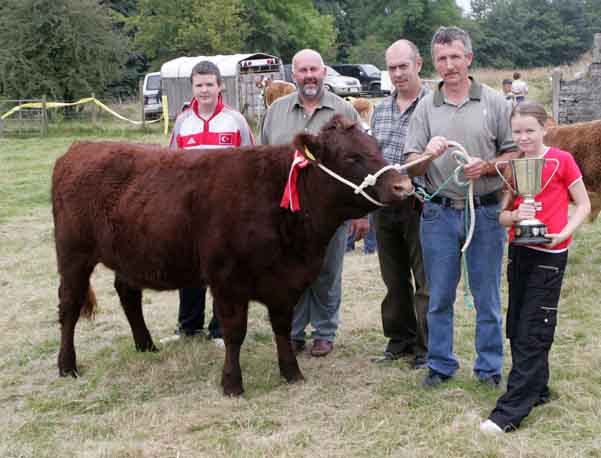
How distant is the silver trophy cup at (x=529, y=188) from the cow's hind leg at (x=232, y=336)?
1.92 meters

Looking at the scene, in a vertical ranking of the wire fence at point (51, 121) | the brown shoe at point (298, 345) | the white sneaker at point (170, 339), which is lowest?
the wire fence at point (51, 121)

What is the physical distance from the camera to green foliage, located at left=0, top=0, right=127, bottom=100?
1193 inches

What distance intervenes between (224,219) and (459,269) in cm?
151

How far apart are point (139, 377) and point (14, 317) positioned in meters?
2.23

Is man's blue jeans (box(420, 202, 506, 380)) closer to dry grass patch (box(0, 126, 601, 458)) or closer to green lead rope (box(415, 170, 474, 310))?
green lead rope (box(415, 170, 474, 310))

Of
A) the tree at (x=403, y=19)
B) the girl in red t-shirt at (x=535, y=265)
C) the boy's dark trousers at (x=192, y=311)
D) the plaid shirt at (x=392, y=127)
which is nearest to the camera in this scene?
the girl in red t-shirt at (x=535, y=265)

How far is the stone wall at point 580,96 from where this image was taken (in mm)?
14000

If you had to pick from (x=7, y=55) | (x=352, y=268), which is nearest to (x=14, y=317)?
(x=352, y=268)

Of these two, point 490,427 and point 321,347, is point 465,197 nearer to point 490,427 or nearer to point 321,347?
point 490,427

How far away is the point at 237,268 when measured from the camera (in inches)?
183

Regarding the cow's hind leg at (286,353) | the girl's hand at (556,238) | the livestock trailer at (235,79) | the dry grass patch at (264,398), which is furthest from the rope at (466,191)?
the livestock trailer at (235,79)

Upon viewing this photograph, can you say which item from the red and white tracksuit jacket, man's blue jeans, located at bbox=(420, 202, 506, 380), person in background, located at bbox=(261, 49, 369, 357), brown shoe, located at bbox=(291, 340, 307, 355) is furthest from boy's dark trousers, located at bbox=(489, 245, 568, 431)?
the red and white tracksuit jacket

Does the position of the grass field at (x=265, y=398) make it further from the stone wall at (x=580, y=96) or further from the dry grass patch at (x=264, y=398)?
the stone wall at (x=580, y=96)

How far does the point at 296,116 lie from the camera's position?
17.4 ft
